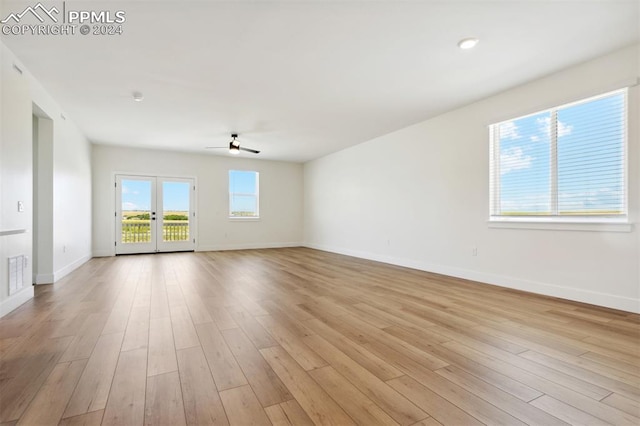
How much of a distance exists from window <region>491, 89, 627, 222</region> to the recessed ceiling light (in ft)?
5.08

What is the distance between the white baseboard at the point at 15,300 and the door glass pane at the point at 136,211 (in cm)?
427

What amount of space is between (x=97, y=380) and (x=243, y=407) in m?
0.93

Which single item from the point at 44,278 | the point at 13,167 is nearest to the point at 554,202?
the point at 13,167

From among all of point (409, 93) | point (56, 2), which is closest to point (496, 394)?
point (409, 93)

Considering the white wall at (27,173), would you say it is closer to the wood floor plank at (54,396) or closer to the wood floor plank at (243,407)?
the wood floor plank at (54,396)

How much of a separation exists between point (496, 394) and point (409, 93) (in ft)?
11.8

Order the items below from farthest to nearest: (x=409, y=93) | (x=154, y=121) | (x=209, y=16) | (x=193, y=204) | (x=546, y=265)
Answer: (x=193, y=204) → (x=154, y=121) → (x=409, y=93) → (x=546, y=265) → (x=209, y=16)

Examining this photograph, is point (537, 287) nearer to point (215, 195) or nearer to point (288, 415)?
point (288, 415)

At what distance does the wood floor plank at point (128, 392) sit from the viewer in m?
1.37

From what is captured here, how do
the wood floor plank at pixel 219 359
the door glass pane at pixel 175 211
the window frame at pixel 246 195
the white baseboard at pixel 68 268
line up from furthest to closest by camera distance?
the window frame at pixel 246 195 → the door glass pane at pixel 175 211 → the white baseboard at pixel 68 268 → the wood floor plank at pixel 219 359

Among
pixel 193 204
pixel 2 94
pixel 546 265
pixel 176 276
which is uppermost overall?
pixel 2 94

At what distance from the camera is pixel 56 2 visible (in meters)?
2.31

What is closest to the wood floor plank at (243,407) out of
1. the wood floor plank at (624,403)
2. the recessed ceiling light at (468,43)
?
the wood floor plank at (624,403)

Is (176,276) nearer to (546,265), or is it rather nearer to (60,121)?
(60,121)
